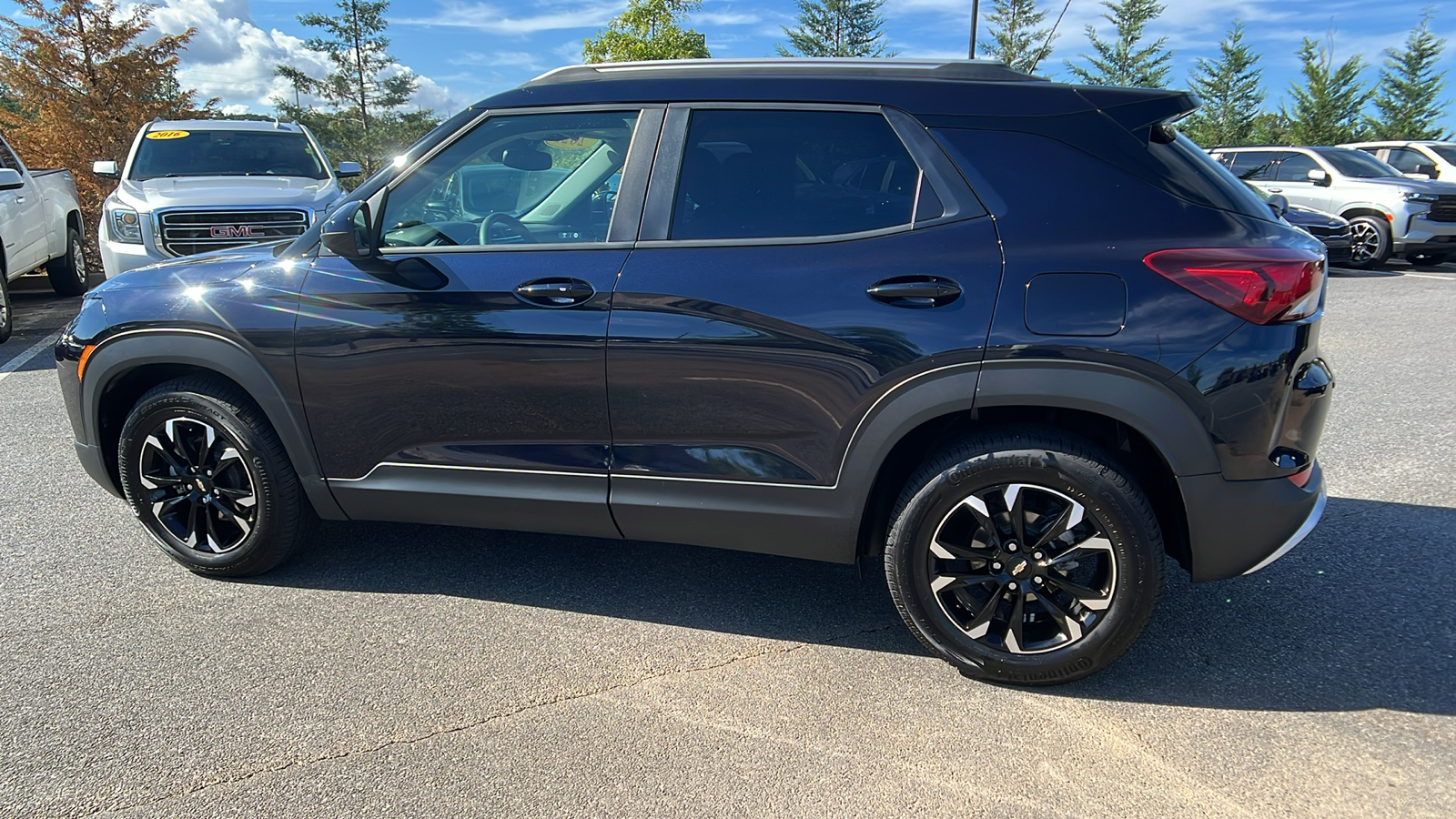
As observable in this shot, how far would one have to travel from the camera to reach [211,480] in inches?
136

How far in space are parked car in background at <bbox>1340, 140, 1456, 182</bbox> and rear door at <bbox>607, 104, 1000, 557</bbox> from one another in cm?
1635

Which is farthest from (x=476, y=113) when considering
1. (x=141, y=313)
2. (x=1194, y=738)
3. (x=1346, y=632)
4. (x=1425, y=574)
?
(x=1425, y=574)

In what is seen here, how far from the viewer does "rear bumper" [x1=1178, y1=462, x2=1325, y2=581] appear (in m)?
2.57

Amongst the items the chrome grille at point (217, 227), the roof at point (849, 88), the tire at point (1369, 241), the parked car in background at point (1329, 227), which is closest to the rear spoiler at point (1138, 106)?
the roof at point (849, 88)

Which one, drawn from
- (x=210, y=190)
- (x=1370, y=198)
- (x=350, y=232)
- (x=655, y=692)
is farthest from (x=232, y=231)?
(x=1370, y=198)

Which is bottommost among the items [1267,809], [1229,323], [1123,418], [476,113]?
[1267,809]

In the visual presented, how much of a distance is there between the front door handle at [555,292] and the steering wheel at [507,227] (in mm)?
193

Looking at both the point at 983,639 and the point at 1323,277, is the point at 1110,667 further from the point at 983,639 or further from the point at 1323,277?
the point at 1323,277

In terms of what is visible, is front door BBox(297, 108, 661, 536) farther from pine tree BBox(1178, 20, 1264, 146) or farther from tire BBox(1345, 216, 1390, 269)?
pine tree BBox(1178, 20, 1264, 146)

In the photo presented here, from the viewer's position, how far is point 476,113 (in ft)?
10.2

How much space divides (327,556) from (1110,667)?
2955 millimetres

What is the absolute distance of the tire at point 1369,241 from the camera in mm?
13203

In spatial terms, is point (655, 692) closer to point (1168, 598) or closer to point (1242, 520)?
point (1242, 520)

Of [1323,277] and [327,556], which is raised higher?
[1323,277]
